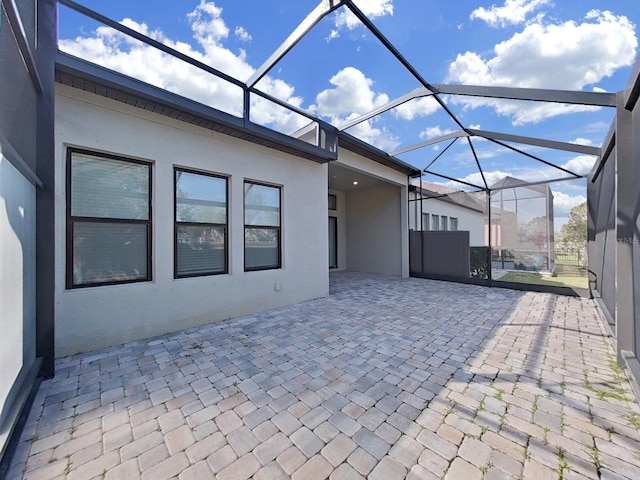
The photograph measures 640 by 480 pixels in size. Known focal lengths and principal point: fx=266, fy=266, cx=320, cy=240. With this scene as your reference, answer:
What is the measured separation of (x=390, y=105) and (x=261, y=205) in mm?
3004

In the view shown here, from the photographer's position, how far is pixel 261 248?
16.2ft

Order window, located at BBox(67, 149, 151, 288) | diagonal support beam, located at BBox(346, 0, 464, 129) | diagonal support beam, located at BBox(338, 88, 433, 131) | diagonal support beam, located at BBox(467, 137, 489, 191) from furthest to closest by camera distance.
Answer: diagonal support beam, located at BBox(467, 137, 489, 191)
diagonal support beam, located at BBox(338, 88, 433, 131)
window, located at BBox(67, 149, 151, 288)
diagonal support beam, located at BBox(346, 0, 464, 129)

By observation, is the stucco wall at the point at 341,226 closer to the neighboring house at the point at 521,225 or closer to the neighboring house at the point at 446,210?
the neighboring house at the point at 446,210

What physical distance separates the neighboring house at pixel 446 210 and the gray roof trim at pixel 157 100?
5.04 meters

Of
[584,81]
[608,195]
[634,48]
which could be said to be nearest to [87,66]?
[634,48]

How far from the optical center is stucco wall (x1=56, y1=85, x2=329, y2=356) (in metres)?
2.99

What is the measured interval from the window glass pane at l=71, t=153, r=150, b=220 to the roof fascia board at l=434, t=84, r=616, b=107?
460 centimetres

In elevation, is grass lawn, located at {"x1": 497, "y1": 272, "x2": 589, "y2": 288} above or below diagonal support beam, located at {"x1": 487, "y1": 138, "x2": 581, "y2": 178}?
below

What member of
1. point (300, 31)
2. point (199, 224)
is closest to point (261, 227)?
point (199, 224)

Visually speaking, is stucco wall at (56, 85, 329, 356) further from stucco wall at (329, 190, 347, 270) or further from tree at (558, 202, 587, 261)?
tree at (558, 202, 587, 261)

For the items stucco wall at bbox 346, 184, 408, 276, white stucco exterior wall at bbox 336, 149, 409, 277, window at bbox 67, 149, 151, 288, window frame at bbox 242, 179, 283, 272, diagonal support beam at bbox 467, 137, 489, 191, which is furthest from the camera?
stucco wall at bbox 346, 184, 408, 276

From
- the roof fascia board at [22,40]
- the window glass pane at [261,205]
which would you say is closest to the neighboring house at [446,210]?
the window glass pane at [261,205]

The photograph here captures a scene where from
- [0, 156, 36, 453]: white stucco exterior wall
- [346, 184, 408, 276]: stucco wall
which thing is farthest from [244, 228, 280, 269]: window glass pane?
[346, 184, 408, 276]: stucco wall

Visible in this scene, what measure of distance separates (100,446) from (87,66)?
11.4 feet
